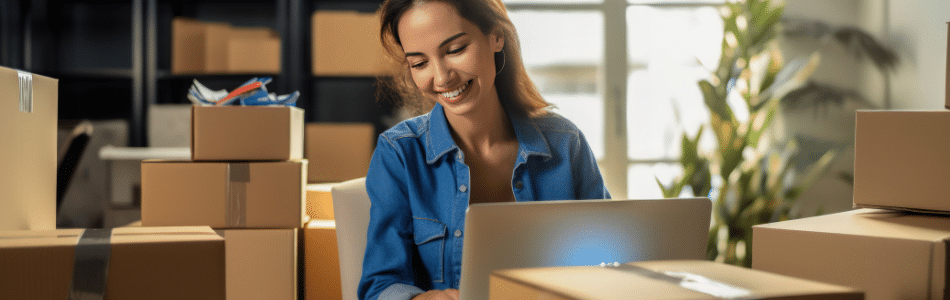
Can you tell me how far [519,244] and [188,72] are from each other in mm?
2716

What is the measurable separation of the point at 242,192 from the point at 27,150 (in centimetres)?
81

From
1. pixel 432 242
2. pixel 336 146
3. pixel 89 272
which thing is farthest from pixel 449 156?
pixel 336 146

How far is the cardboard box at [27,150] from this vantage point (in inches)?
34.9

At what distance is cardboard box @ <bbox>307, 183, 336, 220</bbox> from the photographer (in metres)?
1.95

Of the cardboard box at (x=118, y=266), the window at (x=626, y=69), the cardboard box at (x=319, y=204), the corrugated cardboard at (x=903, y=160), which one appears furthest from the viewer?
the window at (x=626, y=69)

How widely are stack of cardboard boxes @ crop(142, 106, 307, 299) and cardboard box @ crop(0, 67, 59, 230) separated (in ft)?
2.26

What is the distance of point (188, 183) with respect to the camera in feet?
5.68

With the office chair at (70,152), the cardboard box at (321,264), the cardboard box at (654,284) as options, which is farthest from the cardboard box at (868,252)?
the office chair at (70,152)

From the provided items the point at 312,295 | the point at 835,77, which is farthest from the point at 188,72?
the point at 835,77

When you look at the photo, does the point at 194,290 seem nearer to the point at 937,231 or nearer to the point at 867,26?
the point at 937,231

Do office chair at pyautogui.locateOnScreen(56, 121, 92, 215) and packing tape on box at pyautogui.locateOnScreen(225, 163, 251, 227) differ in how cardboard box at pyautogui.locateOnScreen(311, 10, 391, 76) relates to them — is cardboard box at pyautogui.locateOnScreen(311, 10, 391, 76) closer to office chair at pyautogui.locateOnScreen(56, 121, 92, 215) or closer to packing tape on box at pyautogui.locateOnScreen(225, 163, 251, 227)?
office chair at pyautogui.locateOnScreen(56, 121, 92, 215)

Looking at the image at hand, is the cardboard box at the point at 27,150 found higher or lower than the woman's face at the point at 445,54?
lower

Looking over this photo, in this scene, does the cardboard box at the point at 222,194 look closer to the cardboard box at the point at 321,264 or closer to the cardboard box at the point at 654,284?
the cardboard box at the point at 321,264

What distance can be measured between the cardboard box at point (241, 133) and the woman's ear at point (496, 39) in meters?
0.81
